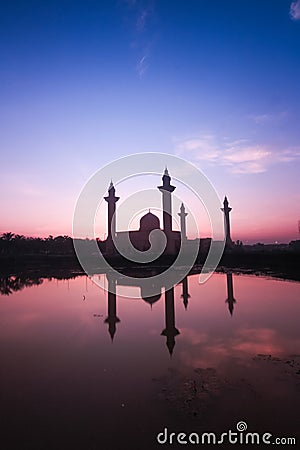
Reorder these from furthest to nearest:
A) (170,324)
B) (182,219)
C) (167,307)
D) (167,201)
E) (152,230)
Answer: (182,219), (152,230), (167,201), (167,307), (170,324)

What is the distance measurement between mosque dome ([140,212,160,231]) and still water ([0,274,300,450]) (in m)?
42.6

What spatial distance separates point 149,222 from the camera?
57.7 metres

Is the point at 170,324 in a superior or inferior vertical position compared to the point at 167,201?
inferior

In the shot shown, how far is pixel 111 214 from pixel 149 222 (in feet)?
23.6

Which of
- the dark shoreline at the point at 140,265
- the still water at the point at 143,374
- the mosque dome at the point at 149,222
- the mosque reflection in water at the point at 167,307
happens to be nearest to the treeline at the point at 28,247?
the dark shoreline at the point at 140,265

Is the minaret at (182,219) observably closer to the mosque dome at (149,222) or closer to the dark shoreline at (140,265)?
the mosque dome at (149,222)

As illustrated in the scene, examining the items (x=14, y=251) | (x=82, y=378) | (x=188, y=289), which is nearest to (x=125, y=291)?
(x=188, y=289)

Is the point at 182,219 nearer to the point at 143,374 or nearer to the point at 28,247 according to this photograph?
the point at 28,247

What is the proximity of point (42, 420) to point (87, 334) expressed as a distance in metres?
5.61

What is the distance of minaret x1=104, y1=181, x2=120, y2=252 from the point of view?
5636cm

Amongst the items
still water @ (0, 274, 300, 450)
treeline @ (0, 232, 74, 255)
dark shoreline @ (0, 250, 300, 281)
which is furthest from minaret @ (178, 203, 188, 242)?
still water @ (0, 274, 300, 450)

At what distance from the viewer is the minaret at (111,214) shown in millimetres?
56356

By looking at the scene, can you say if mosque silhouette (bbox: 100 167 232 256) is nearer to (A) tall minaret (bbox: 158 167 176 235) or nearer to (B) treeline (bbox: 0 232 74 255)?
(A) tall minaret (bbox: 158 167 176 235)

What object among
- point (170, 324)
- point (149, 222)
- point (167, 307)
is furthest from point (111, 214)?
point (170, 324)
